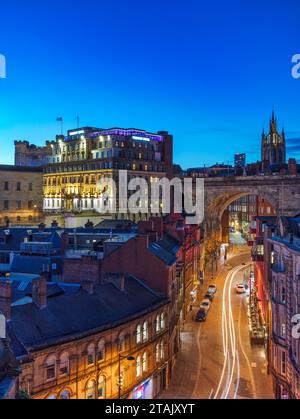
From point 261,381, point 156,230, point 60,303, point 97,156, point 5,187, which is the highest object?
point 97,156

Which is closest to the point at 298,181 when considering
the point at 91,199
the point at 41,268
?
the point at 91,199

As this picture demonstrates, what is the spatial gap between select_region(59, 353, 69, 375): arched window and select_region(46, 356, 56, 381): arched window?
18.7 inches

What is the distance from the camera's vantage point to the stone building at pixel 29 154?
5394 inches

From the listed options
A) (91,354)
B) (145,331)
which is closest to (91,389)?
(91,354)

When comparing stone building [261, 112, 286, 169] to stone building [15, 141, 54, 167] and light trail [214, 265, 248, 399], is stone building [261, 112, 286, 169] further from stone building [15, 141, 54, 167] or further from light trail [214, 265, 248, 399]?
light trail [214, 265, 248, 399]

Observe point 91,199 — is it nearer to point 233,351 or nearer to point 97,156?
point 97,156

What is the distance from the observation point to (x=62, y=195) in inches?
4139

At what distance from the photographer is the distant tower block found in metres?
150

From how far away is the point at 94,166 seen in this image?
101000 mm

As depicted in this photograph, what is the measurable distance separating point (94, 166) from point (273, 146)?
71899 millimetres

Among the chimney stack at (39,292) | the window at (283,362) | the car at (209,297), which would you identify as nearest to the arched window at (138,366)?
the chimney stack at (39,292)

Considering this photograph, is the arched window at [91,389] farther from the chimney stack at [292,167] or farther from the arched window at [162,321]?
the chimney stack at [292,167]

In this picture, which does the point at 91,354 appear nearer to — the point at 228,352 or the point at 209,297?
the point at 228,352
